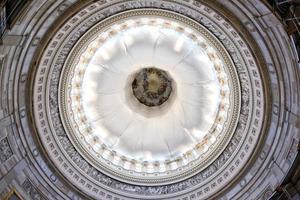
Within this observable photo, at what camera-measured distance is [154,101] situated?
25016 mm

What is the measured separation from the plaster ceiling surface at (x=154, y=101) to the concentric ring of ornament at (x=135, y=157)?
0.07 metres

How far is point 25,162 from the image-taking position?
14195 mm

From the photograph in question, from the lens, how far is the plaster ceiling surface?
13078mm

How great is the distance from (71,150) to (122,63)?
7.74 metres

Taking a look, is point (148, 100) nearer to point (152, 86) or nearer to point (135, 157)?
point (152, 86)

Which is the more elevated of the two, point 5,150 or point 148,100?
point 148,100

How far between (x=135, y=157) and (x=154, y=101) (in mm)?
4971

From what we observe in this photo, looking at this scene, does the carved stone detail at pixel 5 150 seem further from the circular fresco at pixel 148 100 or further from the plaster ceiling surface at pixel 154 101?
the circular fresco at pixel 148 100

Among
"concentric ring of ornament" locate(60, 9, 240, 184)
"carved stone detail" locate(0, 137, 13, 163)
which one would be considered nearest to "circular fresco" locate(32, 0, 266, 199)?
"concentric ring of ornament" locate(60, 9, 240, 184)

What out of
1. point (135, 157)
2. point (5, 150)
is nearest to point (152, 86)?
point (135, 157)

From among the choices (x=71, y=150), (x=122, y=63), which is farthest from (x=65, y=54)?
(x=122, y=63)

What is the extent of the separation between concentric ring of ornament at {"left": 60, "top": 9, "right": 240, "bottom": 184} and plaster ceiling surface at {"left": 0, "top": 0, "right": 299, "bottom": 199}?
68 mm

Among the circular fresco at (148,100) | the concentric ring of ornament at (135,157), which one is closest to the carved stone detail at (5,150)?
the circular fresco at (148,100)

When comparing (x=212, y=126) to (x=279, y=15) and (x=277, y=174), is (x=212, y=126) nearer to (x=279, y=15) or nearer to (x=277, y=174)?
(x=277, y=174)
